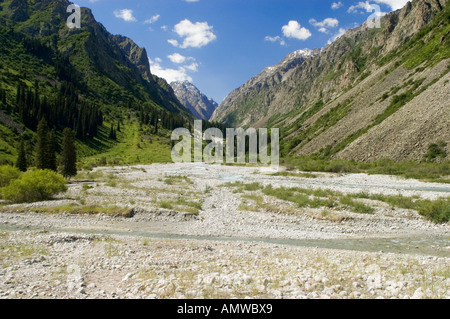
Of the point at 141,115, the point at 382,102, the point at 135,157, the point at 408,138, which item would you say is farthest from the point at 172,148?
the point at 408,138

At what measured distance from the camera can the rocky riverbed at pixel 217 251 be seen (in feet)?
30.8

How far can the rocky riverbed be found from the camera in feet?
30.8

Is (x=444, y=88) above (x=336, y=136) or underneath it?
above

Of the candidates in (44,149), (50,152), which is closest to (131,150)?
(50,152)

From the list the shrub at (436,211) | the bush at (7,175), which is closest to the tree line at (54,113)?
the bush at (7,175)

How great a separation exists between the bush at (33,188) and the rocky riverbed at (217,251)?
179 cm

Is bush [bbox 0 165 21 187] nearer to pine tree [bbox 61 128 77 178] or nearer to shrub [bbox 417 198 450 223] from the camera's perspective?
pine tree [bbox 61 128 77 178]

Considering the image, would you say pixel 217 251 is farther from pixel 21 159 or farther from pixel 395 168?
pixel 21 159

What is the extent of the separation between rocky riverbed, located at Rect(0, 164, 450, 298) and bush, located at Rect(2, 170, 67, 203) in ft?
5.86

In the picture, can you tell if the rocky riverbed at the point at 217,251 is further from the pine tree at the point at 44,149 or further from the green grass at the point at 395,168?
the green grass at the point at 395,168

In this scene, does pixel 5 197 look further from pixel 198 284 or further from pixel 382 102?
pixel 382 102

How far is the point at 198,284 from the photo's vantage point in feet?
32.2

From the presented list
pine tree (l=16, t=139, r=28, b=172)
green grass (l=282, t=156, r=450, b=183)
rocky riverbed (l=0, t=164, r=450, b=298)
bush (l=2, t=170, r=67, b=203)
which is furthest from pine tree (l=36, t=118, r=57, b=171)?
green grass (l=282, t=156, r=450, b=183)
